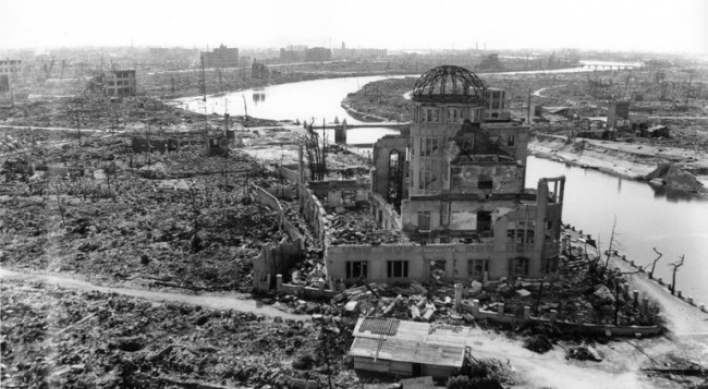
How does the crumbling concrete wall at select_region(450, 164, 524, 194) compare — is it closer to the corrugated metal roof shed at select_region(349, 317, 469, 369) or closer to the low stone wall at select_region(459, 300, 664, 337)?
the low stone wall at select_region(459, 300, 664, 337)

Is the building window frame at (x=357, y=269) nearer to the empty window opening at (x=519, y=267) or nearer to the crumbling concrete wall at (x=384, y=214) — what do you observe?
the crumbling concrete wall at (x=384, y=214)

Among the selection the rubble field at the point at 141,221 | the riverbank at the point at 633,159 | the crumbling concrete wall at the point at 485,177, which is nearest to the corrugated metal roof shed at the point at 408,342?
the rubble field at the point at 141,221

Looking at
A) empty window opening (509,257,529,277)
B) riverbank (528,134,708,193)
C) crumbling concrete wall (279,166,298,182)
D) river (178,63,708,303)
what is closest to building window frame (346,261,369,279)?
empty window opening (509,257,529,277)

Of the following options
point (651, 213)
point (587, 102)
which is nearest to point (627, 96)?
point (587, 102)

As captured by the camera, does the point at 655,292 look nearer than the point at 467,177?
Yes

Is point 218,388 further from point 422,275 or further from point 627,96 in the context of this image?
point 627,96

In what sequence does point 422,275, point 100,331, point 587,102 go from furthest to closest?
point 587,102 → point 422,275 → point 100,331
